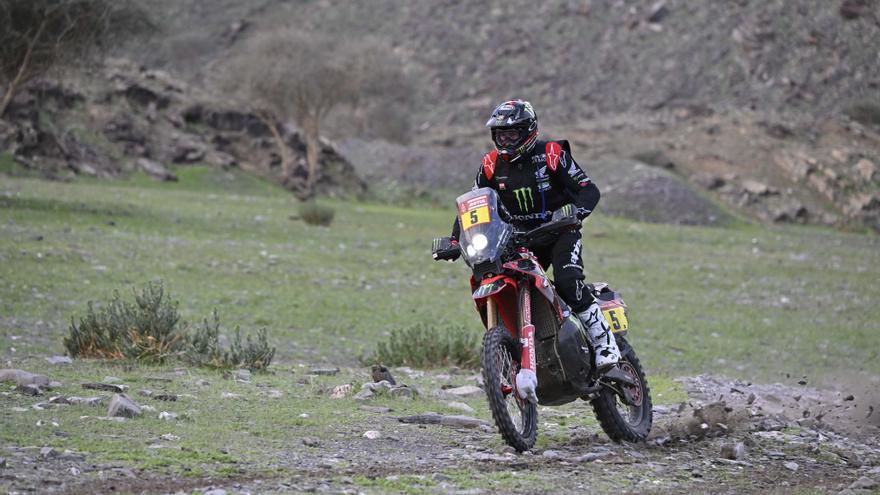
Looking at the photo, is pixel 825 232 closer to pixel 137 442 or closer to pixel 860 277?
pixel 860 277

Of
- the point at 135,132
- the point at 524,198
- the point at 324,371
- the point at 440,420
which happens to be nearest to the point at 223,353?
the point at 324,371

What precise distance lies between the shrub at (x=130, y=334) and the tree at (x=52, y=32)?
21087 millimetres

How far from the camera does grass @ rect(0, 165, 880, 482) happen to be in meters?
8.30

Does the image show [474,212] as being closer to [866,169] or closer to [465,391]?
[465,391]

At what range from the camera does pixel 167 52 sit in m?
98.6

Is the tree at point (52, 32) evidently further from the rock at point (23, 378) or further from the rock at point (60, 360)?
the rock at point (23, 378)

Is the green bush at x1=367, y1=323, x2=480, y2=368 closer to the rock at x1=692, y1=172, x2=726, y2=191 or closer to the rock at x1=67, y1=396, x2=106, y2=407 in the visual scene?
the rock at x1=67, y1=396, x2=106, y2=407

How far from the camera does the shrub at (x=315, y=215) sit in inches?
1341

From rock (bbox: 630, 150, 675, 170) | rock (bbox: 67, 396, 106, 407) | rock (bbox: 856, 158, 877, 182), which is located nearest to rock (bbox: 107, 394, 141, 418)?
rock (bbox: 67, 396, 106, 407)

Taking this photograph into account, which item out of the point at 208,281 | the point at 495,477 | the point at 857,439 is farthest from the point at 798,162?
the point at 495,477

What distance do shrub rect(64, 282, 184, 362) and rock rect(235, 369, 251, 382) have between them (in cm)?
94

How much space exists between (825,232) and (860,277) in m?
18.1

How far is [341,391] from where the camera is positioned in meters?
10.5

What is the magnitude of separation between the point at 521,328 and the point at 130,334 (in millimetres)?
5368
